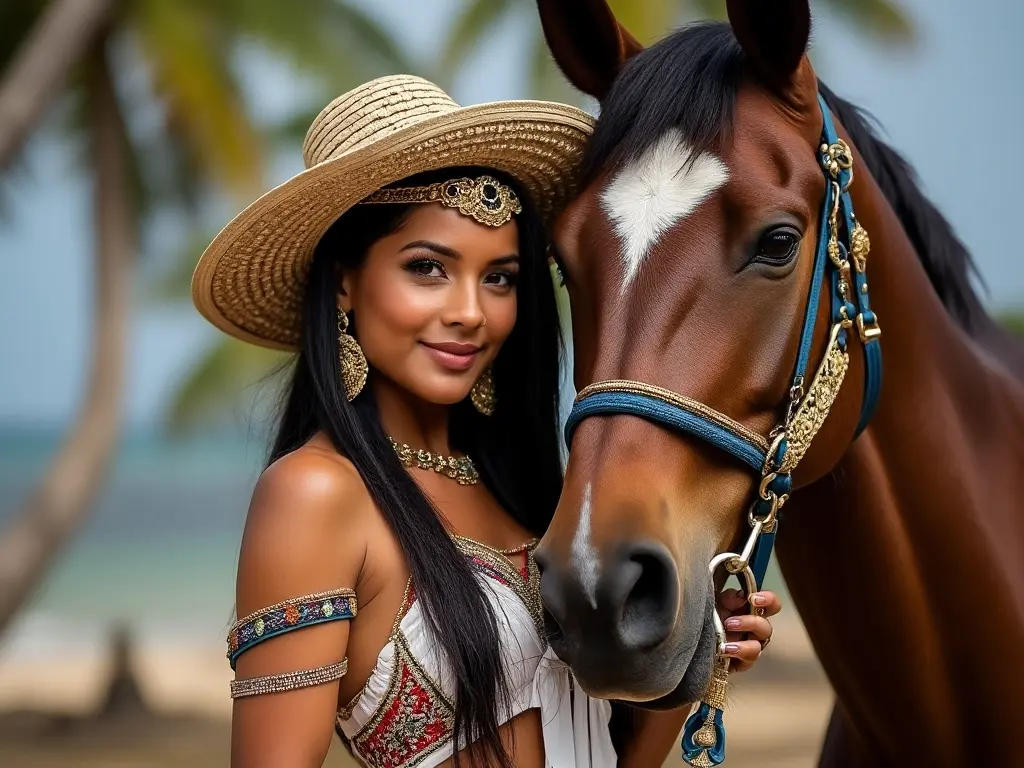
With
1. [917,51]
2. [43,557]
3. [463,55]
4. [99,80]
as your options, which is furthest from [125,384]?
[917,51]

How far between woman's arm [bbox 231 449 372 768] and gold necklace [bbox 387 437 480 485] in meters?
0.22

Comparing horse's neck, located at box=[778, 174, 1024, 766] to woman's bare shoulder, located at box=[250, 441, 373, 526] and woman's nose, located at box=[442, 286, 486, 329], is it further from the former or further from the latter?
woman's bare shoulder, located at box=[250, 441, 373, 526]

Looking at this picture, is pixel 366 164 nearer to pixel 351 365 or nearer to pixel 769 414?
pixel 351 365

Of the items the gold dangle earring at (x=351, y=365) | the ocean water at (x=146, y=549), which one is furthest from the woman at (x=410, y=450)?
the ocean water at (x=146, y=549)

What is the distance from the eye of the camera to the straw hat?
175 centimetres

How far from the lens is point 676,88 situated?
164 cm

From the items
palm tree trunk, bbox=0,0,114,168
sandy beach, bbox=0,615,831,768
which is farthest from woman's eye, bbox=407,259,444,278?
sandy beach, bbox=0,615,831,768

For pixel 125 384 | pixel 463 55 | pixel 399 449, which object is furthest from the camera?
pixel 463 55

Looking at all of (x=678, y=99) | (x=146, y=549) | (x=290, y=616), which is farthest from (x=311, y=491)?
(x=146, y=549)

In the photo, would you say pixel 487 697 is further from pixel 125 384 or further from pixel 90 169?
pixel 90 169

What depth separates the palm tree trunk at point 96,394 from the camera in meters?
7.80

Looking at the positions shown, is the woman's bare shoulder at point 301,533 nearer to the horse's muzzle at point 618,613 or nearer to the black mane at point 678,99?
the horse's muzzle at point 618,613

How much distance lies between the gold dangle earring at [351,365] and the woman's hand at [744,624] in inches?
25.0

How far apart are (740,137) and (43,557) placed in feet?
24.0
